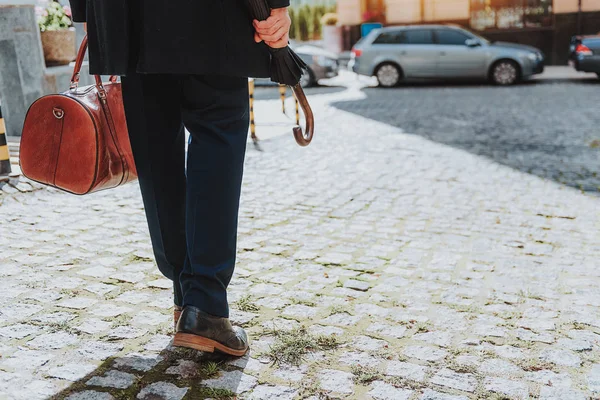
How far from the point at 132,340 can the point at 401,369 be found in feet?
3.41

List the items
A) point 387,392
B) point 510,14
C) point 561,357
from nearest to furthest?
1. point 387,392
2. point 561,357
3. point 510,14

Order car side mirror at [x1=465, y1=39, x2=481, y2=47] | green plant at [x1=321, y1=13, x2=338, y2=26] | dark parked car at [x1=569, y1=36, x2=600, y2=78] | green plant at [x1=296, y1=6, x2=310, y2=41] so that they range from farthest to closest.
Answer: green plant at [x1=296, y1=6, x2=310, y2=41]
green plant at [x1=321, y1=13, x2=338, y2=26]
car side mirror at [x1=465, y1=39, x2=481, y2=47]
dark parked car at [x1=569, y1=36, x2=600, y2=78]

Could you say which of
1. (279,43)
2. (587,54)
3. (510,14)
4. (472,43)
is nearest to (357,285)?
(279,43)

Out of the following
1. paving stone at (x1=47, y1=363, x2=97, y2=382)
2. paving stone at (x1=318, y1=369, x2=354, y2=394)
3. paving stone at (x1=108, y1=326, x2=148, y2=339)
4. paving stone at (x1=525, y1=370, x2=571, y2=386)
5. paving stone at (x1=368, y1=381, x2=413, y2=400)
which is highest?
paving stone at (x1=47, y1=363, x2=97, y2=382)

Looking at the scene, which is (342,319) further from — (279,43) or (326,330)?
(279,43)

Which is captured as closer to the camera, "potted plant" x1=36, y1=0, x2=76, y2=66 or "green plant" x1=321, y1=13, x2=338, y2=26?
"potted plant" x1=36, y1=0, x2=76, y2=66

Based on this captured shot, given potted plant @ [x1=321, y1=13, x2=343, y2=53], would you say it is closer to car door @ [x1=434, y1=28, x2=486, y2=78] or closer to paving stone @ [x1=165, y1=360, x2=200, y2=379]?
car door @ [x1=434, y1=28, x2=486, y2=78]

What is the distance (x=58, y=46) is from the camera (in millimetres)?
9742

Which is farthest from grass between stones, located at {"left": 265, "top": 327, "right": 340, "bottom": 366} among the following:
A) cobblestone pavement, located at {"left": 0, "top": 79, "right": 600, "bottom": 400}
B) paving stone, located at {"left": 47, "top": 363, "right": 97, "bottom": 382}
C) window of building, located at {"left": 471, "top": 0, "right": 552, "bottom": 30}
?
window of building, located at {"left": 471, "top": 0, "right": 552, "bottom": 30}

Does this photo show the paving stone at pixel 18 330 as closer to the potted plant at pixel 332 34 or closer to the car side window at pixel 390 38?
the car side window at pixel 390 38

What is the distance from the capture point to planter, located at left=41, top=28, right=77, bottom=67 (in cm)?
962

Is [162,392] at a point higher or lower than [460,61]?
lower

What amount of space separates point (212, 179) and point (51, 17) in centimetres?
840

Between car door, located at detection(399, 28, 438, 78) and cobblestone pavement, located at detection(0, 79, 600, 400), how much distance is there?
37.4 ft
